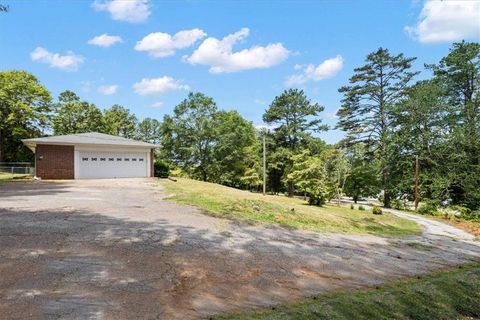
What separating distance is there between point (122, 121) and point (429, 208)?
4195cm

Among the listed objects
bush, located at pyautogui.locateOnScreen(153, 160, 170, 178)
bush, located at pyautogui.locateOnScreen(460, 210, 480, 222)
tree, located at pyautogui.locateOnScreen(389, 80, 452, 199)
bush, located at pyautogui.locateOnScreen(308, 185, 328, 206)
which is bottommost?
bush, located at pyautogui.locateOnScreen(460, 210, 480, 222)

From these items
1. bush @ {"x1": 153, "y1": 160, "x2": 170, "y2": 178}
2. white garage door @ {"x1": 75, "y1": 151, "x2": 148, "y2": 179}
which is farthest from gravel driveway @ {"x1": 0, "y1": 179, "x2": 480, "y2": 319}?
bush @ {"x1": 153, "y1": 160, "x2": 170, "y2": 178}

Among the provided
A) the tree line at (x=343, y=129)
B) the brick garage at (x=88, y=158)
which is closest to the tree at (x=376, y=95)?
the tree line at (x=343, y=129)

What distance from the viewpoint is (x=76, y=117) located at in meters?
43.8

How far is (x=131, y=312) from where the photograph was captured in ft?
11.8

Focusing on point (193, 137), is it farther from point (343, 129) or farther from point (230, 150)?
point (343, 129)

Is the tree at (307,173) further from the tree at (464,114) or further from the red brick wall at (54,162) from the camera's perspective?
the red brick wall at (54,162)

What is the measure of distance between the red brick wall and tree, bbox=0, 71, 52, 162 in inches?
669

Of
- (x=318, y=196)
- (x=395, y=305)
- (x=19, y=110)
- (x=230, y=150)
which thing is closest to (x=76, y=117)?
(x=19, y=110)

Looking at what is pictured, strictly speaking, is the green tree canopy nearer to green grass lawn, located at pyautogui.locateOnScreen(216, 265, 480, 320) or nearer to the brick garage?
the brick garage

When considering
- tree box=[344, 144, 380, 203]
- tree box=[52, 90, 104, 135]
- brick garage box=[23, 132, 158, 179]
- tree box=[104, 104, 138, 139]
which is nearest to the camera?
brick garage box=[23, 132, 158, 179]

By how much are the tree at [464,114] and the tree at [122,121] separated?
1571 inches

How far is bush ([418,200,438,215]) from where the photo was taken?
2434 centimetres

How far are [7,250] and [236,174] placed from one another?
112 ft
